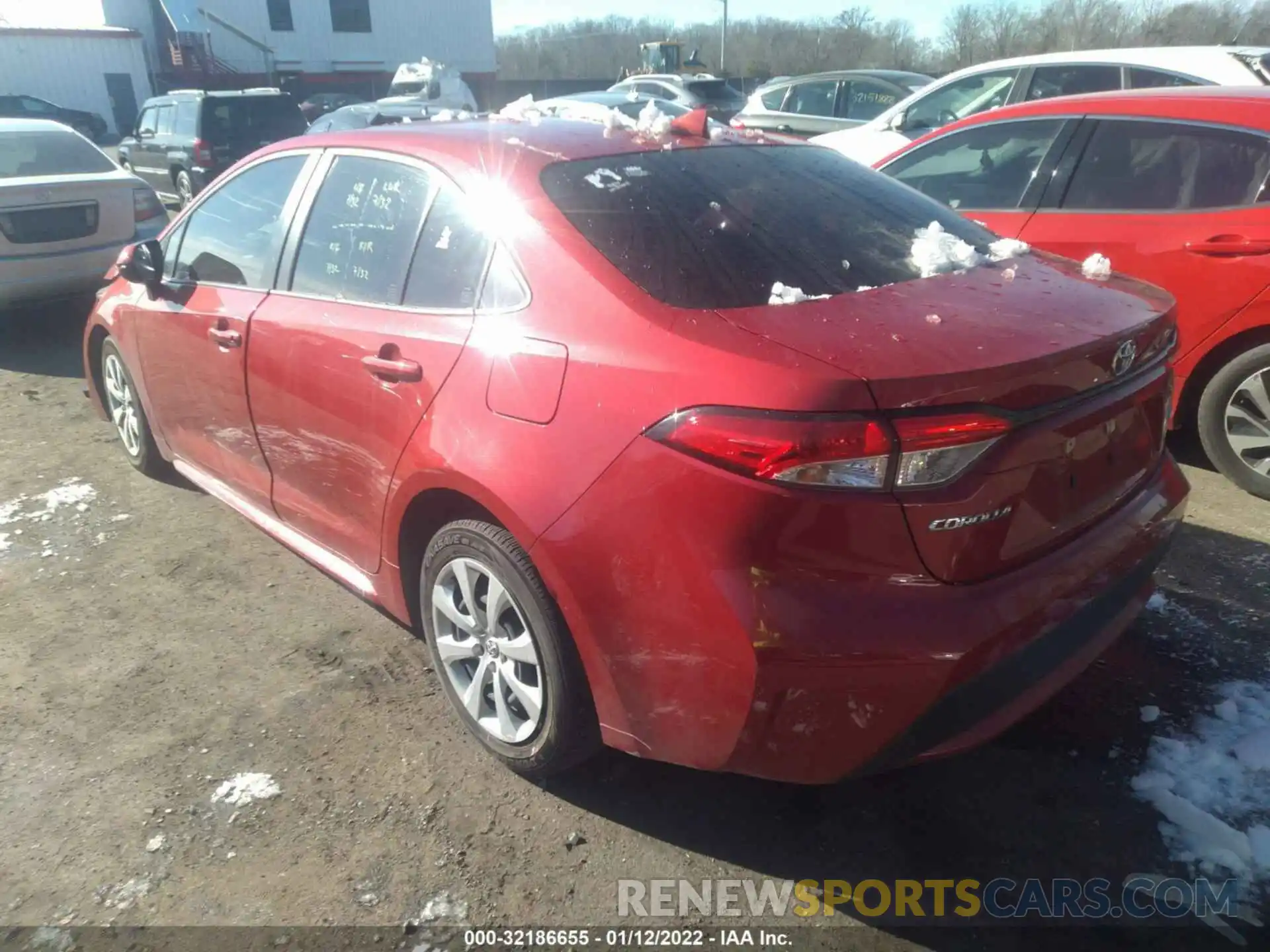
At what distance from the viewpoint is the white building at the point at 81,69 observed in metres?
32.4

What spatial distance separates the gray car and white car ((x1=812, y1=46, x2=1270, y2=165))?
11.2 feet

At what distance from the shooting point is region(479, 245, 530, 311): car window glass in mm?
2439

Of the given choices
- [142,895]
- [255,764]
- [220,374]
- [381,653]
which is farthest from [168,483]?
[142,895]

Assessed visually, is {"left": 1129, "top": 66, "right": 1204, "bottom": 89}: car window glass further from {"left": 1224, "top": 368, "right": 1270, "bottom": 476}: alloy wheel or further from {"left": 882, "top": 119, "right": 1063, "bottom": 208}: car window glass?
{"left": 1224, "top": 368, "right": 1270, "bottom": 476}: alloy wheel

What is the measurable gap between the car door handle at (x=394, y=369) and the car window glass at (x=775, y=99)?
1152 centimetres

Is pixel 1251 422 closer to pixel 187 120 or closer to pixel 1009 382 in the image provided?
pixel 1009 382

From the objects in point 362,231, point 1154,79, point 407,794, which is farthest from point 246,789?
point 1154,79

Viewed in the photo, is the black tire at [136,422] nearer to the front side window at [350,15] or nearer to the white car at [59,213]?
the white car at [59,213]

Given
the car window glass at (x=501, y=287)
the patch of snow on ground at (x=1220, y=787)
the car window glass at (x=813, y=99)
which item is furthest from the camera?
the car window glass at (x=813, y=99)

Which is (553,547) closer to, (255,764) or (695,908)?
(695,908)

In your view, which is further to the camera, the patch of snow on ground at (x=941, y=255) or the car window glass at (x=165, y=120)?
the car window glass at (x=165, y=120)

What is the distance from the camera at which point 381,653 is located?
10.9 ft

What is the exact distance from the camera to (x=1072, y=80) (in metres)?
7.30

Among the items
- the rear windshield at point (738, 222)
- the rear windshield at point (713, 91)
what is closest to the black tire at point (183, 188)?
the rear windshield at point (713, 91)
